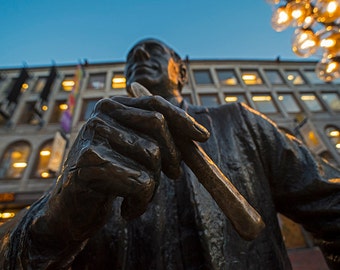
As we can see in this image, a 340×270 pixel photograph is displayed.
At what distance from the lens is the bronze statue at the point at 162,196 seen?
25.3 inches

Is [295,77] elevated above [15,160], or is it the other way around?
[295,77]

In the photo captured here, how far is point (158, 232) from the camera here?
43.3 inches

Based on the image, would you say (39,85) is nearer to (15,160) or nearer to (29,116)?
(29,116)

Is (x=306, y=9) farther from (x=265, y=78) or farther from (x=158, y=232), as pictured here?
(x=265, y=78)

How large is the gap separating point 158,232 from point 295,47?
552 centimetres

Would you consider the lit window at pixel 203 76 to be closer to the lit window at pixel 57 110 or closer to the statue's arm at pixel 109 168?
the lit window at pixel 57 110

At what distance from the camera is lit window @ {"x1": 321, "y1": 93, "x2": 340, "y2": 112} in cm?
1626

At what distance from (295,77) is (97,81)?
17.7 metres

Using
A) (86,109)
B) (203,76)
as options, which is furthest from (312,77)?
(86,109)

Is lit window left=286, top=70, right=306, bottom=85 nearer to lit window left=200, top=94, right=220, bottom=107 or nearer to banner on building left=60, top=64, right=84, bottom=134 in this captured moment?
lit window left=200, top=94, right=220, bottom=107

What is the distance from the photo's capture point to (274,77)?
18375 millimetres

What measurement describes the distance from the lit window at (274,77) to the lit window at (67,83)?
17.0 metres

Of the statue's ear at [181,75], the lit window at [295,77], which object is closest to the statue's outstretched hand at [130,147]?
the statue's ear at [181,75]

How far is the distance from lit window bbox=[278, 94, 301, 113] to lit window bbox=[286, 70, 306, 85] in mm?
2238
